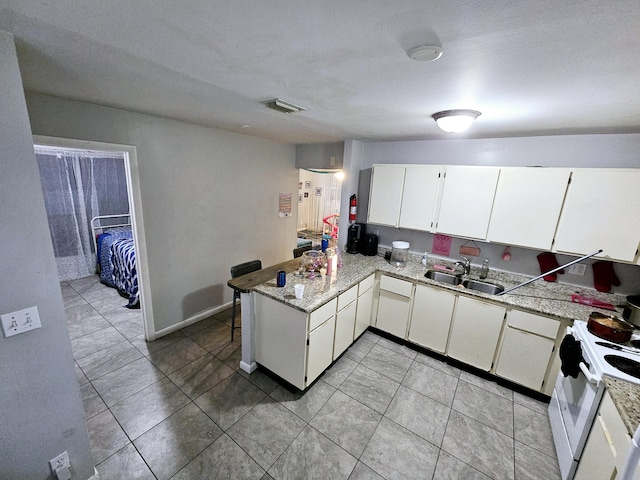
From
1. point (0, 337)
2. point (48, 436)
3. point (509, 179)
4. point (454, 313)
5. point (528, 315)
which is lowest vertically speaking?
point (48, 436)

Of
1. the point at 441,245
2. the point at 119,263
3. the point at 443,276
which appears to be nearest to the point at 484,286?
the point at 443,276

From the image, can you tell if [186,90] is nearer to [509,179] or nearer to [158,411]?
[158,411]

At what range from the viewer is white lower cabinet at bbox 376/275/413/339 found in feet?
9.36

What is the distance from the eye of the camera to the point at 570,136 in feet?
7.75

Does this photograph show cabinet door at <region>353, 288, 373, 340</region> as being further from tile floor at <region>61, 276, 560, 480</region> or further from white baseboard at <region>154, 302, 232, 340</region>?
white baseboard at <region>154, 302, 232, 340</region>

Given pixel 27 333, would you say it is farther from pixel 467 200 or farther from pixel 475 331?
pixel 467 200

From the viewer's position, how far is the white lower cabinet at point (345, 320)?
8.05 ft

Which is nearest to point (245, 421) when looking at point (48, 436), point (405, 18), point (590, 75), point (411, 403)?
point (48, 436)

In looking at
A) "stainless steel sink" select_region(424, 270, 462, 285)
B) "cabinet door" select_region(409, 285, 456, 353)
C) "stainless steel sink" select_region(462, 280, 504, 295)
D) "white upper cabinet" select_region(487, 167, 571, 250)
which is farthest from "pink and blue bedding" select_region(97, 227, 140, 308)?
"white upper cabinet" select_region(487, 167, 571, 250)

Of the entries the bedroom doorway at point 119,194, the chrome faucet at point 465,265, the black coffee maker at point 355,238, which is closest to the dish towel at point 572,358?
the chrome faucet at point 465,265

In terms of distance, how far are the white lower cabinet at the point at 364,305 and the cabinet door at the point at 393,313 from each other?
0.12 metres

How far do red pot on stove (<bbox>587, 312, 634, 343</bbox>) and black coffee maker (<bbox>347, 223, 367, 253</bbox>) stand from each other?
2.21m

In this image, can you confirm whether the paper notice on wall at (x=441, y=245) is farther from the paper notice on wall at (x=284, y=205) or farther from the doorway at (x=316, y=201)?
the doorway at (x=316, y=201)

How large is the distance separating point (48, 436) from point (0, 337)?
63 centimetres
